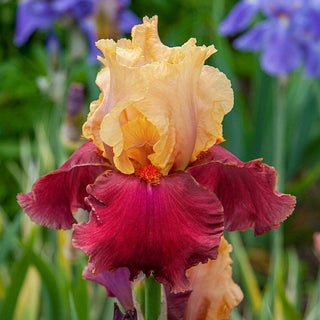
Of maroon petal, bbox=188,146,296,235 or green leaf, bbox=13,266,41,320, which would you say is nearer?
maroon petal, bbox=188,146,296,235

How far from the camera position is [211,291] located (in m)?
0.57

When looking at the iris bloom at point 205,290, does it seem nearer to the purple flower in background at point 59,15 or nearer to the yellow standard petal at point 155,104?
the yellow standard petal at point 155,104

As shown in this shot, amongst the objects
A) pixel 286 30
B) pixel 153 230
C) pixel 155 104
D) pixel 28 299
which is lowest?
pixel 28 299

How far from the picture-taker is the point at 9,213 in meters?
2.16

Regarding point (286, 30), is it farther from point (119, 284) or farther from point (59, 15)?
point (119, 284)

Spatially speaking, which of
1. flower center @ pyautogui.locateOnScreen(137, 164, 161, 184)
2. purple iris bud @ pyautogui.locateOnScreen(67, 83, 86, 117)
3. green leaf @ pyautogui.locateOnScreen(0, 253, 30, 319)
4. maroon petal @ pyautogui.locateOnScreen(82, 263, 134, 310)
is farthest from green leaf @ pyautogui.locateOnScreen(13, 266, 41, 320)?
flower center @ pyautogui.locateOnScreen(137, 164, 161, 184)

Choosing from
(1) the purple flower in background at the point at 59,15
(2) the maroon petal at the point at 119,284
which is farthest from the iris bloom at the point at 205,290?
(1) the purple flower in background at the point at 59,15

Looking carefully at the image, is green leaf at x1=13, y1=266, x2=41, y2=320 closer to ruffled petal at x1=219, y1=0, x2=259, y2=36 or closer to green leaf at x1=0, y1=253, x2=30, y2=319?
green leaf at x1=0, y1=253, x2=30, y2=319

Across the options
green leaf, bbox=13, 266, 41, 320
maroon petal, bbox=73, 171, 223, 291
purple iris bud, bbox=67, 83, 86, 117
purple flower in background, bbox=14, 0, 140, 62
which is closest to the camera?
maroon petal, bbox=73, 171, 223, 291

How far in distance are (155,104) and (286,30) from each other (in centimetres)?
142

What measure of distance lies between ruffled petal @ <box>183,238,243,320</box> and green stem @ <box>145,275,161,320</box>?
2.6 inches

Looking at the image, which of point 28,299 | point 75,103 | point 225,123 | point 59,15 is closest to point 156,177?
point 28,299

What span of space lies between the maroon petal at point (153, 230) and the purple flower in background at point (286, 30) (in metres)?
1.34

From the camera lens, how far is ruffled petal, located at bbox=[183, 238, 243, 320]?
57cm
